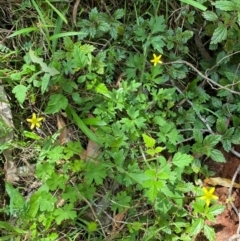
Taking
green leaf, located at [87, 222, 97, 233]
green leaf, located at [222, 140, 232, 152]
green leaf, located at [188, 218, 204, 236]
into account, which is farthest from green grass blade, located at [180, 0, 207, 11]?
green leaf, located at [87, 222, 97, 233]

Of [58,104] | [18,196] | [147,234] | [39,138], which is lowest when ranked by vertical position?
[147,234]

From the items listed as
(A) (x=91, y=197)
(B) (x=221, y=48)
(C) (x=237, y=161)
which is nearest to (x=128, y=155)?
(A) (x=91, y=197)

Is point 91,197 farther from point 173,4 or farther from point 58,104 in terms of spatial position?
point 173,4

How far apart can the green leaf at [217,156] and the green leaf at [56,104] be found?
0.66m

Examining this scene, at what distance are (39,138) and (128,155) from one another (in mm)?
401

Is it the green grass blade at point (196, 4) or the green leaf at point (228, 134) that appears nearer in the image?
the green grass blade at point (196, 4)

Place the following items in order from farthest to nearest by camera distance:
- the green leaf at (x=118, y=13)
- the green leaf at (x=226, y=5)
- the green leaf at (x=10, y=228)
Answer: the green leaf at (x=118, y=13) → the green leaf at (x=10, y=228) → the green leaf at (x=226, y=5)

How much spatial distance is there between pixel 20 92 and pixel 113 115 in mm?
405

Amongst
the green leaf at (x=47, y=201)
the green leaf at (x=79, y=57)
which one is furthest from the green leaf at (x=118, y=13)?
the green leaf at (x=47, y=201)

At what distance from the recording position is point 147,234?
81.1 inches

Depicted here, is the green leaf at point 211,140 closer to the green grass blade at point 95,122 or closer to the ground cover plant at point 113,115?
the ground cover plant at point 113,115

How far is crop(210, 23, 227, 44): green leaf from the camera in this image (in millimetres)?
1987

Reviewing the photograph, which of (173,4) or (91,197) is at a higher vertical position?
(173,4)

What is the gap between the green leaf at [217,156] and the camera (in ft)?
6.84
